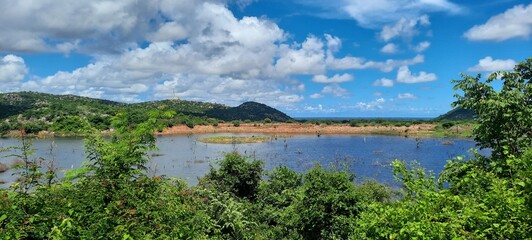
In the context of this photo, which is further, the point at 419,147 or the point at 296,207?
the point at 419,147

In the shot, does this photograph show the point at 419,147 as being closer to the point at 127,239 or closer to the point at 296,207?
the point at 296,207

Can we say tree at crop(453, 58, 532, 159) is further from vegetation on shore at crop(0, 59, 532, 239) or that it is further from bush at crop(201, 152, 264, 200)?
bush at crop(201, 152, 264, 200)

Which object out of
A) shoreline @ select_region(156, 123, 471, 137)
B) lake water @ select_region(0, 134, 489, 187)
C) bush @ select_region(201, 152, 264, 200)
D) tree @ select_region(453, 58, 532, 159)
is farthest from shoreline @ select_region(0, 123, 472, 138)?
tree @ select_region(453, 58, 532, 159)

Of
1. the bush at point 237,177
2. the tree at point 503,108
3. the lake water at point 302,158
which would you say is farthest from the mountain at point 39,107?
the tree at point 503,108

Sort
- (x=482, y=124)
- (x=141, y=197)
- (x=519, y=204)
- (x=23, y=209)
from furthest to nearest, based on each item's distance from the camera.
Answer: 1. (x=482, y=124)
2. (x=141, y=197)
3. (x=23, y=209)
4. (x=519, y=204)

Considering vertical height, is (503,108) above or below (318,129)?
above

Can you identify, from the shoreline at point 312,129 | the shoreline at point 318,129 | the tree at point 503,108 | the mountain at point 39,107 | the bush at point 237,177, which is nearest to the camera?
the tree at point 503,108

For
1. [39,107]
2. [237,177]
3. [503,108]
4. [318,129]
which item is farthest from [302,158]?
[39,107]

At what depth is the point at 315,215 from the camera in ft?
64.0

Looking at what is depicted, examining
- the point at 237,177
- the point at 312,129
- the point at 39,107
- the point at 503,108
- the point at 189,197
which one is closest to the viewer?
the point at 189,197

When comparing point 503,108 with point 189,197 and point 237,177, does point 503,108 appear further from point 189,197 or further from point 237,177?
point 237,177

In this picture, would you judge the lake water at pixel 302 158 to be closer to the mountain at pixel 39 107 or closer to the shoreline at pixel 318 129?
the mountain at pixel 39 107

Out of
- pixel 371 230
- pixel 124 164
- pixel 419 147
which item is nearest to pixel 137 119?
pixel 124 164

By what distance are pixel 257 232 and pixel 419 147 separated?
8070 centimetres
